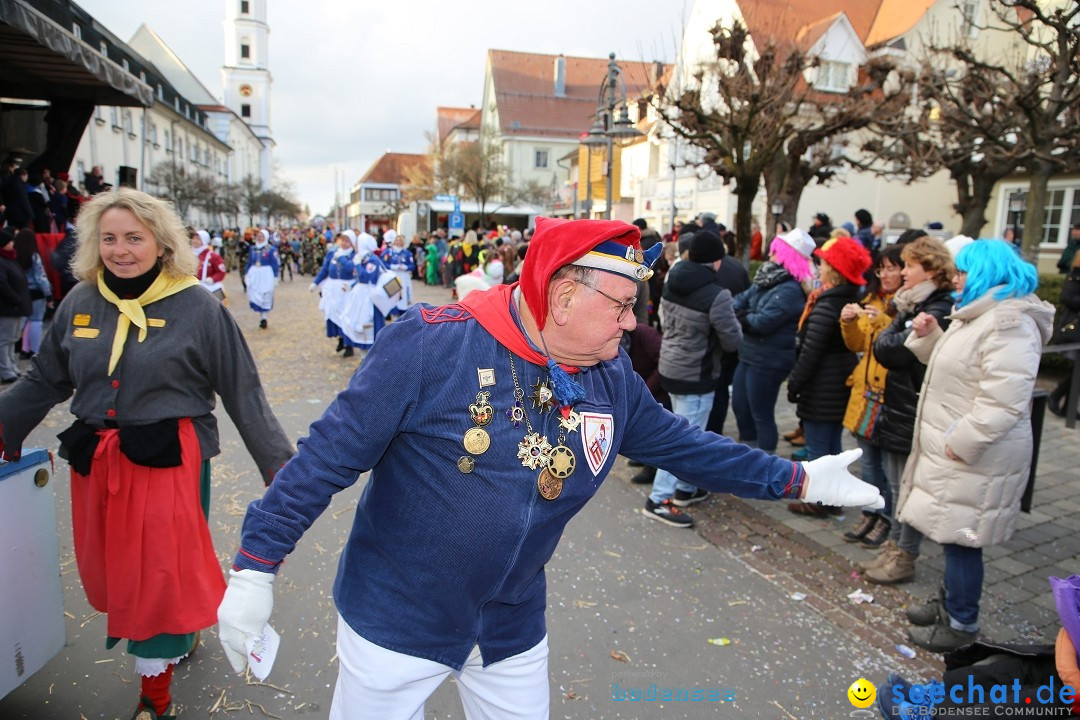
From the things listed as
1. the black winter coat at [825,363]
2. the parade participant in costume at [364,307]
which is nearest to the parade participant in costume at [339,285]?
the parade participant in costume at [364,307]

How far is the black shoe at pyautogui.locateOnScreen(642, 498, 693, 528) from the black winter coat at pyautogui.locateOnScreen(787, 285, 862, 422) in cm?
117

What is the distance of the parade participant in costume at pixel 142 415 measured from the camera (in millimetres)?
2684

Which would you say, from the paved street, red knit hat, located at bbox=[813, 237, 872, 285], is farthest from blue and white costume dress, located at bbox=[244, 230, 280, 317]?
red knit hat, located at bbox=[813, 237, 872, 285]

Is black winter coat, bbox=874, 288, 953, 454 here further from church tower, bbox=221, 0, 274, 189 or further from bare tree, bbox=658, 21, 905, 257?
church tower, bbox=221, 0, 274, 189

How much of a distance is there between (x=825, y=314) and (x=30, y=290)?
394 inches

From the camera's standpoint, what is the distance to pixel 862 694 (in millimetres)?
2990

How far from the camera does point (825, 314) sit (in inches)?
197

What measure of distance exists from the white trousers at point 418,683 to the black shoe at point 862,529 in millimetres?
3467

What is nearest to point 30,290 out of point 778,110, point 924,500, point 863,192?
point 924,500

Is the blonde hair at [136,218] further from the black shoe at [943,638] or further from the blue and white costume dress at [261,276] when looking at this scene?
the blue and white costume dress at [261,276]

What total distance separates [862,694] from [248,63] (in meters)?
98.1

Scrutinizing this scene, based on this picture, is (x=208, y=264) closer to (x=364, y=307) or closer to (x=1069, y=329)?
(x=364, y=307)

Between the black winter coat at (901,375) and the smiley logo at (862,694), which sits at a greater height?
the black winter coat at (901,375)

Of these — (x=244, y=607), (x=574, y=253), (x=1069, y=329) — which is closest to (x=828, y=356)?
(x=574, y=253)
